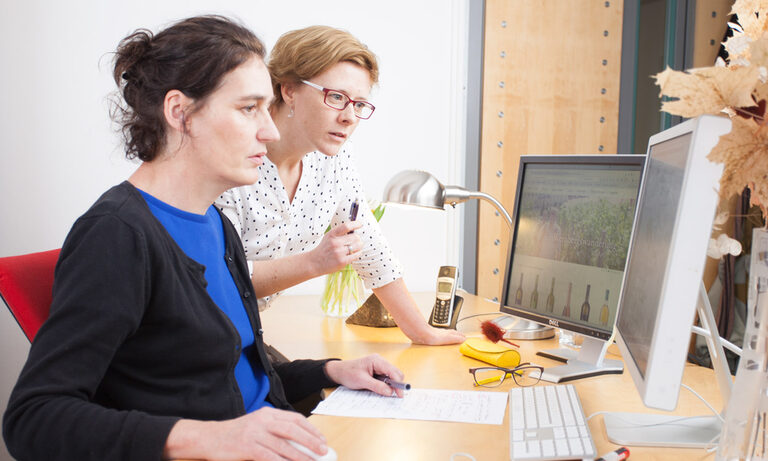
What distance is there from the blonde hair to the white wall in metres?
0.75

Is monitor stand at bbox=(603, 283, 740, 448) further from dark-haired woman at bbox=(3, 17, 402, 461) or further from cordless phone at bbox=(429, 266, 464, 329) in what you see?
cordless phone at bbox=(429, 266, 464, 329)

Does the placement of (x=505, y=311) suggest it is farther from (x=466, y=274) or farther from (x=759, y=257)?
(x=466, y=274)

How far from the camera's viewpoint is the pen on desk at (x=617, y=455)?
0.89 meters

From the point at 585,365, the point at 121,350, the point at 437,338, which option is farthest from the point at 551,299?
the point at 121,350

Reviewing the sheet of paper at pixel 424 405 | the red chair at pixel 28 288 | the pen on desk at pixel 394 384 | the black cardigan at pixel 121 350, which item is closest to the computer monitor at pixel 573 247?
the sheet of paper at pixel 424 405

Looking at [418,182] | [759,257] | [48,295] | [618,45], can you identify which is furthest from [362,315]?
[618,45]

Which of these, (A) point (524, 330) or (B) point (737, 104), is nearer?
(B) point (737, 104)

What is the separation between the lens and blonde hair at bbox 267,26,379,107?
1570mm

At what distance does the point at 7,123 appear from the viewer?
206 centimetres

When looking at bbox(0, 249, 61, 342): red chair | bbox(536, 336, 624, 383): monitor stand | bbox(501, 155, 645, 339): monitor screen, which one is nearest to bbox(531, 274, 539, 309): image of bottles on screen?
bbox(501, 155, 645, 339): monitor screen

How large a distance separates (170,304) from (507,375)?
0.73 m

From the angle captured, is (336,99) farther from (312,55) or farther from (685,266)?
(685,266)

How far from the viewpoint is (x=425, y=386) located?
4.22ft

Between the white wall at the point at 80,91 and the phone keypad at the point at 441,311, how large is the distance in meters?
0.75
